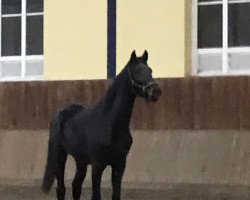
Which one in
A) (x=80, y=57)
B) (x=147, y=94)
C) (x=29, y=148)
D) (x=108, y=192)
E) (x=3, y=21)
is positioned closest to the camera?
(x=147, y=94)

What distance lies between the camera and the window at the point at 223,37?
1504 centimetres

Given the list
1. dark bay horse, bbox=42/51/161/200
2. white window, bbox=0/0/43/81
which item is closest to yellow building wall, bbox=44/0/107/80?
white window, bbox=0/0/43/81

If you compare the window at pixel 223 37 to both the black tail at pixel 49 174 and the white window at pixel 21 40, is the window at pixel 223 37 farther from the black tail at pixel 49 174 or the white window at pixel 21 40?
the black tail at pixel 49 174

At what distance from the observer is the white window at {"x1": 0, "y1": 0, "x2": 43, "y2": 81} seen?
55.3ft

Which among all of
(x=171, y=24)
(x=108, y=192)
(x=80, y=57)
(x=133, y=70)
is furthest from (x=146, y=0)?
(x=133, y=70)

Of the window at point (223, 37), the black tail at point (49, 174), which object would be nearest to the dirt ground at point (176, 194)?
the black tail at point (49, 174)

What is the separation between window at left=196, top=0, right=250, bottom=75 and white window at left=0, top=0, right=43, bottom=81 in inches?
133

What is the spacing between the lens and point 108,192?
1194cm

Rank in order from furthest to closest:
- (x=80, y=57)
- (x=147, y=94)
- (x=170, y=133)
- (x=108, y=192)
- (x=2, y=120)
→ (x=80, y=57) < (x=2, y=120) < (x=170, y=133) < (x=108, y=192) < (x=147, y=94)

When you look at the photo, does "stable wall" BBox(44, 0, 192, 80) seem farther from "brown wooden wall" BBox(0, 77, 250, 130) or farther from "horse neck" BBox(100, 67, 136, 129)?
"horse neck" BBox(100, 67, 136, 129)

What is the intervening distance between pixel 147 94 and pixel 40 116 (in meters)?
6.54

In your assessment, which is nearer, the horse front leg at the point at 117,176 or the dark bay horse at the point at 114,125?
the dark bay horse at the point at 114,125

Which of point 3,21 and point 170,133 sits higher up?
point 3,21

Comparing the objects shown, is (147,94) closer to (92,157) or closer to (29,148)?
(92,157)
